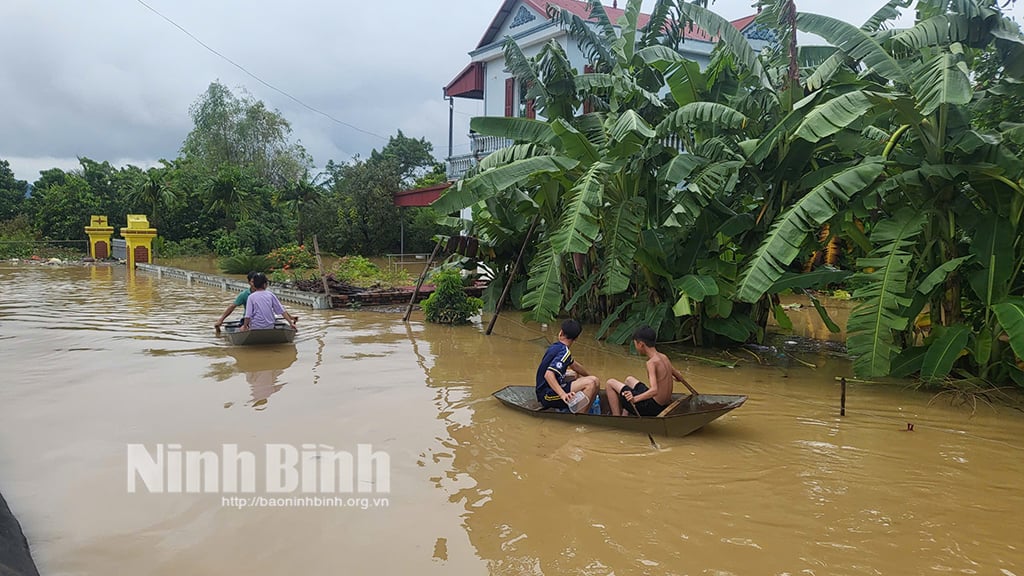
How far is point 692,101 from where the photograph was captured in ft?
33.8

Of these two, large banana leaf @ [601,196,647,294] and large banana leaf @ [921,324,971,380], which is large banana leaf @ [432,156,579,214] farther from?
large banana leaf @ [921,324,971,380]

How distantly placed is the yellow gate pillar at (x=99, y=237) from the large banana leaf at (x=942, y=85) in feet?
117

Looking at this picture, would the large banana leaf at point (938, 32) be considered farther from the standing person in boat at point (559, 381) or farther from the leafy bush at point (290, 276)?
the leafy bush at point (290, 276)

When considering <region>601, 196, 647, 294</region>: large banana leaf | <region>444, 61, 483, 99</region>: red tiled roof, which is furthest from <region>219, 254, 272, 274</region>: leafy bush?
<region>601, 196, 647, 294</region>: large banana leaf

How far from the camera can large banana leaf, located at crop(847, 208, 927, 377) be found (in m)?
7.54

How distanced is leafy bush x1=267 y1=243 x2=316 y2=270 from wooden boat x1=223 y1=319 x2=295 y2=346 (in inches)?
545

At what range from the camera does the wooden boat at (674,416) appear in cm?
637

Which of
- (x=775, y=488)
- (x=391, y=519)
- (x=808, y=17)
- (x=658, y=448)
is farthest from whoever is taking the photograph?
(x=808, y=17)

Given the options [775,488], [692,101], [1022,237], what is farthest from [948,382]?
[692,101]

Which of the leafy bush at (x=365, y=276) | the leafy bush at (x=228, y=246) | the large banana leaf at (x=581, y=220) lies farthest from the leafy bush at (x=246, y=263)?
the large banana leaf at (x=581, y=220)

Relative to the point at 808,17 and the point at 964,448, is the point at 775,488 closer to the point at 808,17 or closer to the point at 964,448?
the point at 964,448

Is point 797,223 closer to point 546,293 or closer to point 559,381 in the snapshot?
point 559,381

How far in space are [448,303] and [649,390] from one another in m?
7.81

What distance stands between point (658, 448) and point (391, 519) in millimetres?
2644
